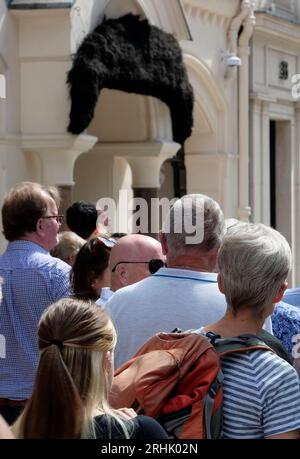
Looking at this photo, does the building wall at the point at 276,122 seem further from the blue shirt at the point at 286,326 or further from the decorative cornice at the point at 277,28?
the blue shirt at the point at 286,326

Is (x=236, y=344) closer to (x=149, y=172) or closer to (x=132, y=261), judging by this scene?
(x=132, y=261)

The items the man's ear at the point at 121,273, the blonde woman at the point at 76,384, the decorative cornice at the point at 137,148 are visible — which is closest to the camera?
the blonde woman at the point at 76,384

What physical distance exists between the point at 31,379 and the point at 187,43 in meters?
9.07

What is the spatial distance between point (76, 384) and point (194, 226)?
1317 mm

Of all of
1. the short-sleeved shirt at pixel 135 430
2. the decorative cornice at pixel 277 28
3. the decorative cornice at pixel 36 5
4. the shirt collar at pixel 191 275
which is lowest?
the short-sleeved shirt at pixel 135 430

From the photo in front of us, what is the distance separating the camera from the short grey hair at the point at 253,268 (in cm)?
321

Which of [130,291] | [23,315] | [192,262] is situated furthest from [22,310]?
[192,262]

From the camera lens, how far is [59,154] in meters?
10.3

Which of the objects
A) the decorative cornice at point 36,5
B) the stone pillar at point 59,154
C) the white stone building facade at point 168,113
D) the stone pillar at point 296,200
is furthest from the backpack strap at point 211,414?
the stone pillar at point 296,200

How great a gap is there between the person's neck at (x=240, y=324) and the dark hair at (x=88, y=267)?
1.58 meters

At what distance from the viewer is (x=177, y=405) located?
9.75 ft

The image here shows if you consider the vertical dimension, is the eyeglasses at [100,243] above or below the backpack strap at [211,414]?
above
